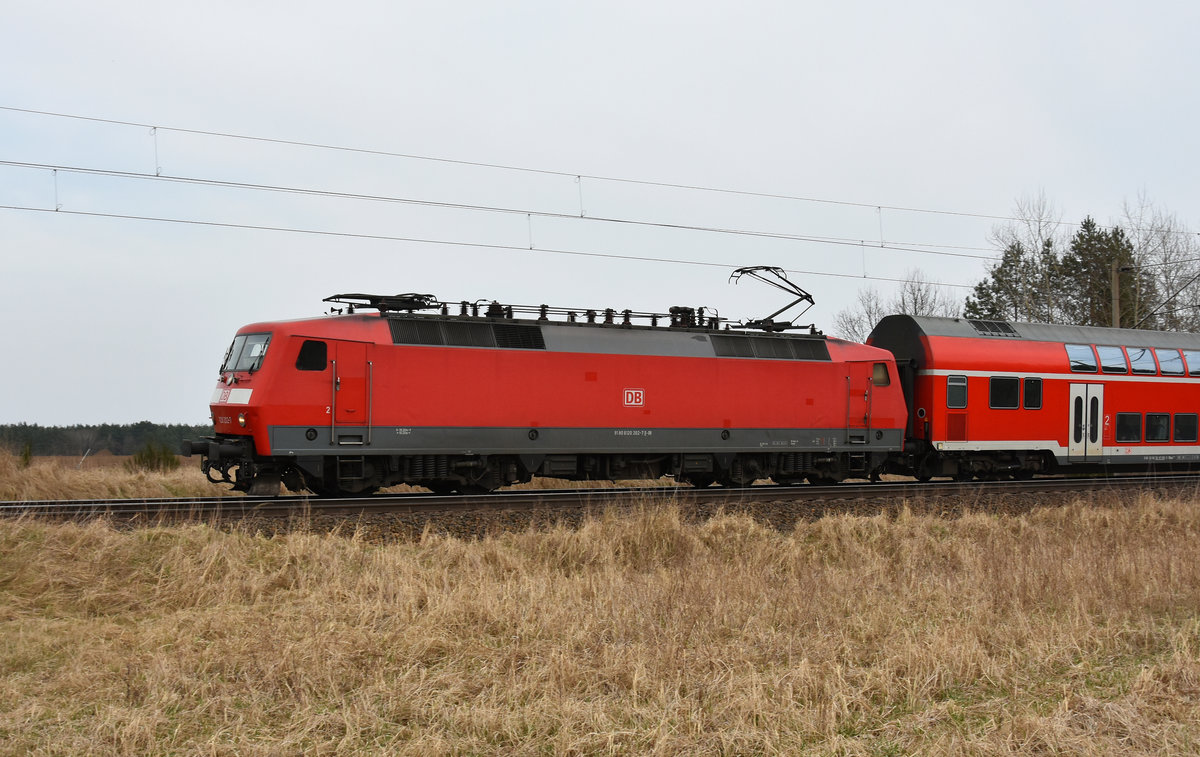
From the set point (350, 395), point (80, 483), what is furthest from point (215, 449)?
point (80, 483)

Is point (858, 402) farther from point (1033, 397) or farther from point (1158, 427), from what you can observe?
point (1158, 427)

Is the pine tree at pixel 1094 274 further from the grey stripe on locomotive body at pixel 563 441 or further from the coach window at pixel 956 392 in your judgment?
the grey stripe on locomotive body at pixel 563 441

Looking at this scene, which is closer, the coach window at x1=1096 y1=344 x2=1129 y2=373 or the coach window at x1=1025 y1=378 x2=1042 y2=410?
the coach window at x1=1025 y1=378 x2=1042 y2=410

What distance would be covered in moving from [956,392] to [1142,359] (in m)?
6.03

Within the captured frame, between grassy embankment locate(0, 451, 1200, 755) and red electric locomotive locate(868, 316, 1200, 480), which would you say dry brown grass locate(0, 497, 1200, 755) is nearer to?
grassy embankment locate(0, 451, 1200, 755)

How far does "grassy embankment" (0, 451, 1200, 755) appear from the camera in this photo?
5.97 meters

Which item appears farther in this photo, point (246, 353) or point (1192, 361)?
point (1192, 361)

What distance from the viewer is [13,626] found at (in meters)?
8.38

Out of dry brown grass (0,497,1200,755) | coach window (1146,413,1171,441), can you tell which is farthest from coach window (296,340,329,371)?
coach window (1146,413,1171,441)

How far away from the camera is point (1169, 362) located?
77.2 ft

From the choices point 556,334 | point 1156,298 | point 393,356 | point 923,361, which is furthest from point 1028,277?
point 393,356

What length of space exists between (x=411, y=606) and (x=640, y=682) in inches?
115

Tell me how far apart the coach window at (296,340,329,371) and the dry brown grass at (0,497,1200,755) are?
4.00 m

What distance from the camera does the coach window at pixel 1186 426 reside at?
77.0 feet
